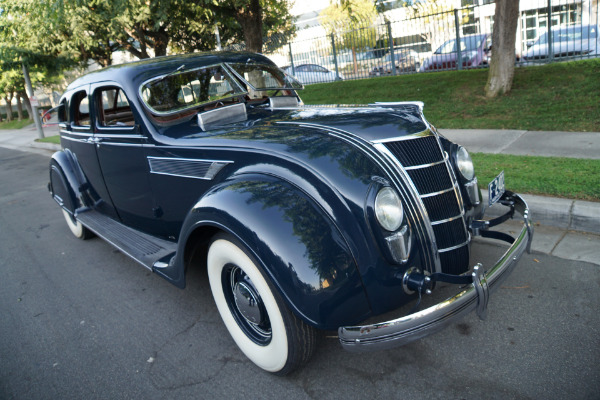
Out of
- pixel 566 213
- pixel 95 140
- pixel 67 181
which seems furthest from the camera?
pixel 67 181

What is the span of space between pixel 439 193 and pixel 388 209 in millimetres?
478

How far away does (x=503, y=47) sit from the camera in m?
8.06

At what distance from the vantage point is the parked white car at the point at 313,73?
14312 mm

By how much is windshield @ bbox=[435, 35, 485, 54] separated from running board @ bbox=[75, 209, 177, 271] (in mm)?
10124

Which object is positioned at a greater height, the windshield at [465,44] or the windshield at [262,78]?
the windshield at [465,44]

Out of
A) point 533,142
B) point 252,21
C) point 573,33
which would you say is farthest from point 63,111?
point 573,33

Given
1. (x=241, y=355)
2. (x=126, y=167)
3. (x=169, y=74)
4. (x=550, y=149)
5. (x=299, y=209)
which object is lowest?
(x=241, y=355)

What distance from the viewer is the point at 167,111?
332cm

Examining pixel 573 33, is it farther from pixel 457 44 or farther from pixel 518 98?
pixel 518 98

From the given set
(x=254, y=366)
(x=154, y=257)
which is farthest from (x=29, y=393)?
(x=254, y=366)

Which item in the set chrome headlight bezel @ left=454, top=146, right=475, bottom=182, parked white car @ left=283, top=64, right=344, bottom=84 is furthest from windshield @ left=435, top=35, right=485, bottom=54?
chrome headlight bezel @ left=454, top=146, right=475, bottom=182

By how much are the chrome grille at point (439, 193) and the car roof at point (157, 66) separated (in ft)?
6.40

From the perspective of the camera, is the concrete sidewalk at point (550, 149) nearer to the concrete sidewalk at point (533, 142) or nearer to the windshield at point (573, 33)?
the concrete sidewalk at point (533, 142)

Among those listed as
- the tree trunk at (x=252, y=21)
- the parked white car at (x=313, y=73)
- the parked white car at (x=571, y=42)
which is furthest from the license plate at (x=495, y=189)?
the parked white car at (x=313, y=73)
